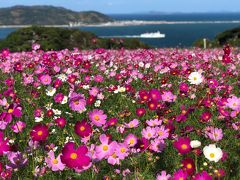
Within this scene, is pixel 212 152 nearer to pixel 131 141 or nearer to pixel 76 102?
pixel 131 141

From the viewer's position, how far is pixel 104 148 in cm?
279

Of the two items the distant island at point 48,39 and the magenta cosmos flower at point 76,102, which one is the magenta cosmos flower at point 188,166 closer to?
the magenta cosmos flower at point 76,102

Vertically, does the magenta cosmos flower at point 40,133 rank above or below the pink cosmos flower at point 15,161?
above

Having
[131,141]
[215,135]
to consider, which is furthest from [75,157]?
[215,135]

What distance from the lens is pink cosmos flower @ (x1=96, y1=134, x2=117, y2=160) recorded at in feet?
9.06

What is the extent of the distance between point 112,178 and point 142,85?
3771mm

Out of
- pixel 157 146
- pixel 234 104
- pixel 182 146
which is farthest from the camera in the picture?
pixel 234 104

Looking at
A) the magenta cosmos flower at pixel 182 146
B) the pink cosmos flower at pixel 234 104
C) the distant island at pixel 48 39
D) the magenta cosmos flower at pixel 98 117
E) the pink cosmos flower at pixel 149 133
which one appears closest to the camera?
the magenta cosmos flower at pixel 182 146

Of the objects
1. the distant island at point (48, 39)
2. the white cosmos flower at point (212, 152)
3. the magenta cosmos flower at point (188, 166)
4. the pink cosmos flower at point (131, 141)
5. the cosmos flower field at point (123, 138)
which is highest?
the white cosmos flower at point (212, 152)

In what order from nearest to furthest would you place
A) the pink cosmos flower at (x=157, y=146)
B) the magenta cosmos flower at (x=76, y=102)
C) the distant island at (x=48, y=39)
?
the pink cosmos flower at (x=157, y=146) < the magenta cosmos flower at (x=76, y=102) < the distant island at (x=48, y=39)

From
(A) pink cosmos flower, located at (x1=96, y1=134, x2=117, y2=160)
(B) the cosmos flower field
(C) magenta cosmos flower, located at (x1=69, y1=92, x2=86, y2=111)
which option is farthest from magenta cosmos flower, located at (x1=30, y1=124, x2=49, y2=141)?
(C) magenta cosmos flower, located at (x1=69, y1=92, x2=86, y2=111)

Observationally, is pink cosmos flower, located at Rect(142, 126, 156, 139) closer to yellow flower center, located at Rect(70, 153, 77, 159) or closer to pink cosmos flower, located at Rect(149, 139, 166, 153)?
pink cosmos flower, located at Rect(149, 139, 166, 153)

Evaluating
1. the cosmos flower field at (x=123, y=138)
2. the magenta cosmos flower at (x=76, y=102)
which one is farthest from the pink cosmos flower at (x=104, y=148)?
the magenta cosmos flower at (x=76, y=102)

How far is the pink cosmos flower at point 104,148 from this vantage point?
2762 millimetres
